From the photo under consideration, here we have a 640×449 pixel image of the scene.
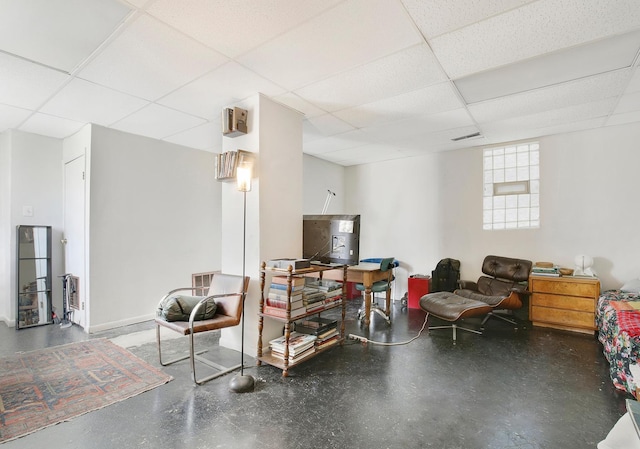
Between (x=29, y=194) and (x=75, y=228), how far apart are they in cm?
81

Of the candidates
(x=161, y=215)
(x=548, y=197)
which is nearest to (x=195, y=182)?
(x=161, y=215)

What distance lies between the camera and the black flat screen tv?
9.39 feet

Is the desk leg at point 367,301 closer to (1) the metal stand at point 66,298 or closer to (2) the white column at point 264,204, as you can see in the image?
(2) the white column at point 264,204

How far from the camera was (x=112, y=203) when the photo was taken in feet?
12.6

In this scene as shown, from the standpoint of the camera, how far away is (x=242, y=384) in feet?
7.65

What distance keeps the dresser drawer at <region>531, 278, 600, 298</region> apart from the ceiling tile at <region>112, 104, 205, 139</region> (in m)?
4.74

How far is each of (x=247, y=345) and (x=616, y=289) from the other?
4.73 meters

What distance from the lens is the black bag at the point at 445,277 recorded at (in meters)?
4.78

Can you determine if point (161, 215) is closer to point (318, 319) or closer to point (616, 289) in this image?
point (318, 319)

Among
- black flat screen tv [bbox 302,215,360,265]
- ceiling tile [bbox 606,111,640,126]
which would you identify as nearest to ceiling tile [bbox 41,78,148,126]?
black flat screen tv [bbox 302,215,360,265]

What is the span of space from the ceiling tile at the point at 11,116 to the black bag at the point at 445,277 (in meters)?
5.71

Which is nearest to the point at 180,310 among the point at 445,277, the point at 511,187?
the point at 445,277

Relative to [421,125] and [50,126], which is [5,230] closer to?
[50,126]

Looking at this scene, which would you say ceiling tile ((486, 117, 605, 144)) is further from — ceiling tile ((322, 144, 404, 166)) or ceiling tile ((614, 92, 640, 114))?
ceiling tile ((322, 144, 404, 166))
